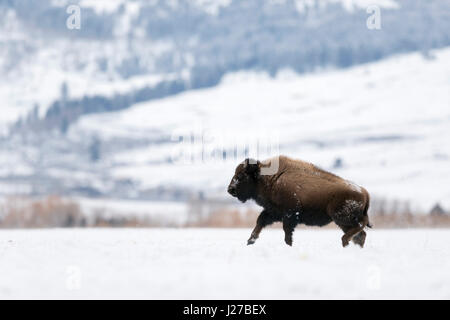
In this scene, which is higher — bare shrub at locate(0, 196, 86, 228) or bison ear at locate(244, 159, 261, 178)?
bison ear at locate(244, 159, 261, 178)

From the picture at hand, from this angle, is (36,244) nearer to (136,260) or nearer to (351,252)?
(136,260)

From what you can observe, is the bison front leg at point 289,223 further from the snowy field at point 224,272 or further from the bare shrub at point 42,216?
the bare shrub at point 42,216

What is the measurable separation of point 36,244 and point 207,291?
921 cm

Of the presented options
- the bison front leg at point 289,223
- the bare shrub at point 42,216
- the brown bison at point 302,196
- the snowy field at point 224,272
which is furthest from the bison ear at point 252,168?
the bare shrub at point 42,216

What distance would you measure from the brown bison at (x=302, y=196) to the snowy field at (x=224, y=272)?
556mm

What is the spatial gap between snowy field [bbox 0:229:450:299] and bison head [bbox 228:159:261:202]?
114 cm

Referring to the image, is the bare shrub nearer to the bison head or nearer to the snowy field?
the bison head

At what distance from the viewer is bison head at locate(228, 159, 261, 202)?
65.0ft

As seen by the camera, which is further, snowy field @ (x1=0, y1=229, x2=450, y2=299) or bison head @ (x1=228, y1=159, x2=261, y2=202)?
bison head @ (x1=228, y1=159, x2=261, y2=202)

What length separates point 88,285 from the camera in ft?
44.1

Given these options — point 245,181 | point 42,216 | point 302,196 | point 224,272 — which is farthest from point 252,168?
point 42,216

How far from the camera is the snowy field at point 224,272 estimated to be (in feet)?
42.3

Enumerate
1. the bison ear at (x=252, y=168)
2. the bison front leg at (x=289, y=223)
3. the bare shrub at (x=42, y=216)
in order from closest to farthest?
the bison front leg at (x=289, y=223), the bison ear at (x=252, y=168), the bare shrub at (x=42, y=216)

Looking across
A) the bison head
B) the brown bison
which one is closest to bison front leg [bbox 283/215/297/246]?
the brown bison
